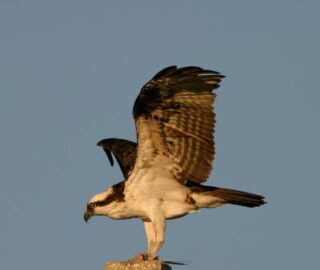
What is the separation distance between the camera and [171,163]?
12422 mm

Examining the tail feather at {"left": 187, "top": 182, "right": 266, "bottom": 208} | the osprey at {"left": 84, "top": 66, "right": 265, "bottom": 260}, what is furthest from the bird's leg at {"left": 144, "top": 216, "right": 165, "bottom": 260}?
the tail feather at {"left": 187, "top": 182, "right": 266, "bottom": 208}

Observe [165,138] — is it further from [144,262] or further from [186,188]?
[144,262]

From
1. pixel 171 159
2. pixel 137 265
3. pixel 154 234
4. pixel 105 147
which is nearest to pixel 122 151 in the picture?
pixel 105 147

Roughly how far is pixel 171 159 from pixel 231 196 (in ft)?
3.09

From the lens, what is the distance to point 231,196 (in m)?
12.3

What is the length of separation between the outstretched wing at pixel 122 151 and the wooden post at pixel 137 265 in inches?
173

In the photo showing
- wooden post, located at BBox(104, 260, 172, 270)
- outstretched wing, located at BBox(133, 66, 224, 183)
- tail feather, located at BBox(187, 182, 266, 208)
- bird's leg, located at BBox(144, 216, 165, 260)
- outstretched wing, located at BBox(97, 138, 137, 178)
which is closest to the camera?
wooden post, located at BBox(104, 260, 172, 270)

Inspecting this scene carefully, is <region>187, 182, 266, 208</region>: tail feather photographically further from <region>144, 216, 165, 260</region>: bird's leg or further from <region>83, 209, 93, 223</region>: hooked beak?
<region>83, 209, 93, 223</region>: hooked beak

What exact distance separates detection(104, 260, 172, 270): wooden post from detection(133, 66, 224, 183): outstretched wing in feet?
9.62

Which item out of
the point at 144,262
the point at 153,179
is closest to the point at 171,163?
the point at 153,179

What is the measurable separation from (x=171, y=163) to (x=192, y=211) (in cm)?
70

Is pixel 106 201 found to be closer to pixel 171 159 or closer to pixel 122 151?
pixel 171 159

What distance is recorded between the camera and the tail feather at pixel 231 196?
479 inches

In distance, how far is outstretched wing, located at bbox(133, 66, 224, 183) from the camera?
38.9 ft
